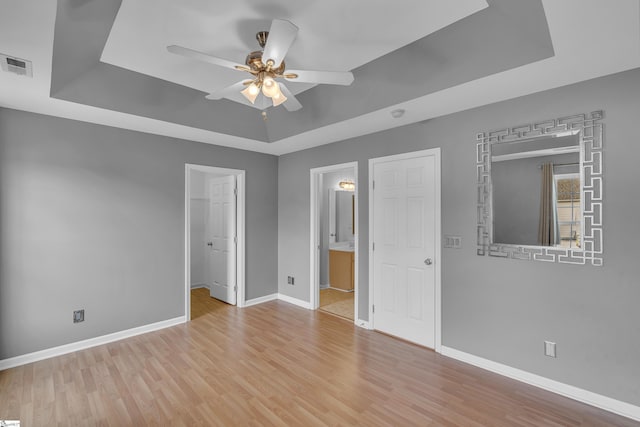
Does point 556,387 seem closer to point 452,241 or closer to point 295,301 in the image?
point 452,241

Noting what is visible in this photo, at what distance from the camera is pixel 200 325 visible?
3986 millimetres

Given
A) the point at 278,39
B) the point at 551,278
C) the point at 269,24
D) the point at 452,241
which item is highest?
the point at 269,24

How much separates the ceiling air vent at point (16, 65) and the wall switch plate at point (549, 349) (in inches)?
179

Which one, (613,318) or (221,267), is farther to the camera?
(221,267)

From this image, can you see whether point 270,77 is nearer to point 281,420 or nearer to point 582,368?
point 281,420

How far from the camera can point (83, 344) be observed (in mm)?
3307

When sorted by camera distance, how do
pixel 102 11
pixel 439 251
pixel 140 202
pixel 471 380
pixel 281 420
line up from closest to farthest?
pixel 102 11 → pixel 281 420 → pixel 471 380 → pixel 439 251 → pixel 140 202

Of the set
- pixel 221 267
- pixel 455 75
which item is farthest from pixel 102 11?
pixel 221 267

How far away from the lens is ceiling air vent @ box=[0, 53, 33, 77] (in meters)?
2.11

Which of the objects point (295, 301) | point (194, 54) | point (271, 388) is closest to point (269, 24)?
point (194, 54)

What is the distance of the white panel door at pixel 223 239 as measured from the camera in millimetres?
4766

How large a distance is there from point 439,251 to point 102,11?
344 centimetres

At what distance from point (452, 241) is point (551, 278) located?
0.86 meters

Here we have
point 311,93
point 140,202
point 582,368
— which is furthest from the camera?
point 140,202
